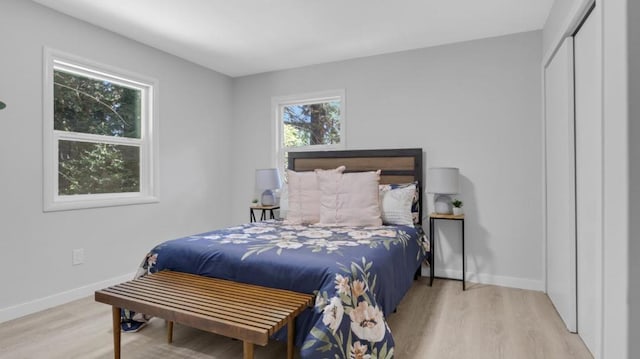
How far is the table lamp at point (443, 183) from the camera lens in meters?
3.25

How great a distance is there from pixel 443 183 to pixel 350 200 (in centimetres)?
91

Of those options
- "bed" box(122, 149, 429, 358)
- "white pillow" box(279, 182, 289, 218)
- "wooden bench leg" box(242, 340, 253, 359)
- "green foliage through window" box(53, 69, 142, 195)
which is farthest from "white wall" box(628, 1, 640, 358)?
"green foliage through window" box(53, 69, 142, 195)

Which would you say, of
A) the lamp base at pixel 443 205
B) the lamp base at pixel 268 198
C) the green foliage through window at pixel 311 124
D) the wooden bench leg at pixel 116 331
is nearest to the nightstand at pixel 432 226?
the lamp base at pixel 443 205

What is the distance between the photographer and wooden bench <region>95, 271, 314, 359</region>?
4.95ft

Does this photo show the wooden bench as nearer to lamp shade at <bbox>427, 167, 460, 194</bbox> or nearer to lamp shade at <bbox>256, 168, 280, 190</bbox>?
lamp shade at <bbox>427, 167, 460, 194</bbox>

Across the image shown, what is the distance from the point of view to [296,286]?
1865 millimetres

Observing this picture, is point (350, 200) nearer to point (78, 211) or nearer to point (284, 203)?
point (284, 203)

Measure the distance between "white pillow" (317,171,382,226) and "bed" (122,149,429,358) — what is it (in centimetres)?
8

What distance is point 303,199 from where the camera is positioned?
130 inches

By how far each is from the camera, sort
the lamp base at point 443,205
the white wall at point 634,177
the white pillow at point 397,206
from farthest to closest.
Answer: the lamp base at point 443,205 < the white pillow at point 397,206 < the white wall at point 634,177

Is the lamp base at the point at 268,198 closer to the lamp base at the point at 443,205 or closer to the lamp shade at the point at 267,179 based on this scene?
the lamp shade at the point at 267,179

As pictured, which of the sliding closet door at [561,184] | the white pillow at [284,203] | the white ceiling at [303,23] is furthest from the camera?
the white pillow at [284,203]

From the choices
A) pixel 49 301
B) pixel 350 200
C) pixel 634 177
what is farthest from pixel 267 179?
pixel 634 177

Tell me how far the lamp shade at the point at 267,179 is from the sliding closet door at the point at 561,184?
9.09 ft
